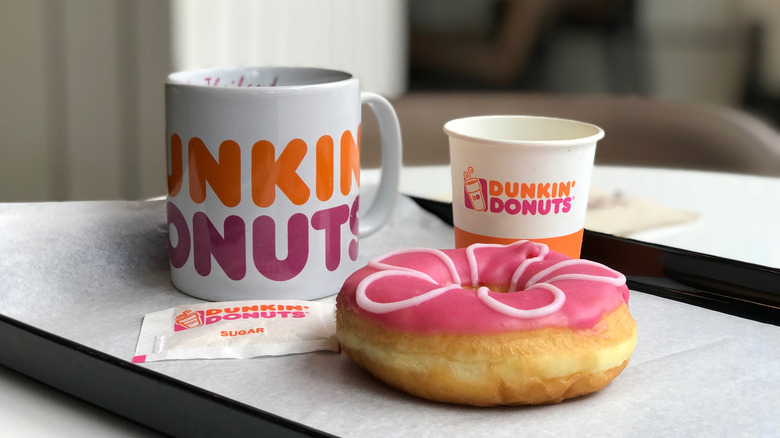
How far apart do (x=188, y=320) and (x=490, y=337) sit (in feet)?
0.71

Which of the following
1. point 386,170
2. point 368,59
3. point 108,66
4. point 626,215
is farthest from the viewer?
point 368,59

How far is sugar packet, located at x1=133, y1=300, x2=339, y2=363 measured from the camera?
0.50 metres

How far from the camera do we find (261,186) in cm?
57

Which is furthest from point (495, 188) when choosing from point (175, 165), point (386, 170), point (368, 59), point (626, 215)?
point (368, 59)

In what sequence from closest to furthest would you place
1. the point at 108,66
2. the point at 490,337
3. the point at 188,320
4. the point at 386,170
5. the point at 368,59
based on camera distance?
the point at 490,337 < the point at 188,320 < the point at 386,170 < the point at 108,66 < the point at 368,59

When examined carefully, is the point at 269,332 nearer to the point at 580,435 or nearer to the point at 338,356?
the point at 338,356

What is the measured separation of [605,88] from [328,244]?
1.75m

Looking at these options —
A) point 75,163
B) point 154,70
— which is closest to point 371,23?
point 154,70

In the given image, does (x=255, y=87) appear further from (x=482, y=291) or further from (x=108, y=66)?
(x=108, y=66)

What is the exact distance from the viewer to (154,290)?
63cm

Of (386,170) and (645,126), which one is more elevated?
(386,170)

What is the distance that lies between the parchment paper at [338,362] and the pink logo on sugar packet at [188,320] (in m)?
0.03

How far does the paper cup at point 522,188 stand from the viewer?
1.92ft

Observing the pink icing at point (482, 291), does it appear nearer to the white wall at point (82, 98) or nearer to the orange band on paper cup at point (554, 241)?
the orange band on paper cup at point (554, 241)
